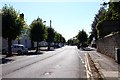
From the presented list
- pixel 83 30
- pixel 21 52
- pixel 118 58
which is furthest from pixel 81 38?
pixel 118 58

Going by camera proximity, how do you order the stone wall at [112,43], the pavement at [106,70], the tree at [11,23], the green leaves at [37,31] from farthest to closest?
the green leaves at [37,31]
the tree at [11,23]
the stone wall at [112,43]
the pavement at [106,70]

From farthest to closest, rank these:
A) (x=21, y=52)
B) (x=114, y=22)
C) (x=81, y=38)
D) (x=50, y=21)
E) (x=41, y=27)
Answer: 1. (x=81, y=38)
2. (x=50, y=21)
3. (x=41, y=27)
4. (x=21, y=52)
5. (x=114, y=22)

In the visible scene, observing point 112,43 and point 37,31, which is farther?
point 37,31

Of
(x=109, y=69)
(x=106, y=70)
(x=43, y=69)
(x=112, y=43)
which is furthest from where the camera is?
(x=112, y=43)

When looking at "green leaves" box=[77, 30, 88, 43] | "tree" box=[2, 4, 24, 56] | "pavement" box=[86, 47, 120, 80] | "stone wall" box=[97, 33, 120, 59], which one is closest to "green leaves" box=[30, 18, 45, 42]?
"tree" box=[2, 4, 24, 56]

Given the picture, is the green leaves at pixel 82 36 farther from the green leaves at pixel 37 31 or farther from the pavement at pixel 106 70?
the pavement at pixel 106 70

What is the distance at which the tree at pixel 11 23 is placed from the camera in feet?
137

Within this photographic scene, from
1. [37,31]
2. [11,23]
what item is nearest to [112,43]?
[11,23]

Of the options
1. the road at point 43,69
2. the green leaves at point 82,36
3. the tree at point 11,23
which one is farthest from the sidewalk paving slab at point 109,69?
the green leaves at point 82,36

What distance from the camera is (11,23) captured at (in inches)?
1646

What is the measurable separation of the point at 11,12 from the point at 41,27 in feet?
81.5

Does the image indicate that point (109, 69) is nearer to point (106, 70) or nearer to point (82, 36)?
point (106, 70)

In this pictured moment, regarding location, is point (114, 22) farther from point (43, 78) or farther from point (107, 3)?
point (43, 78)

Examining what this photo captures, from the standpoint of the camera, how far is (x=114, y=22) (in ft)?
75.0
